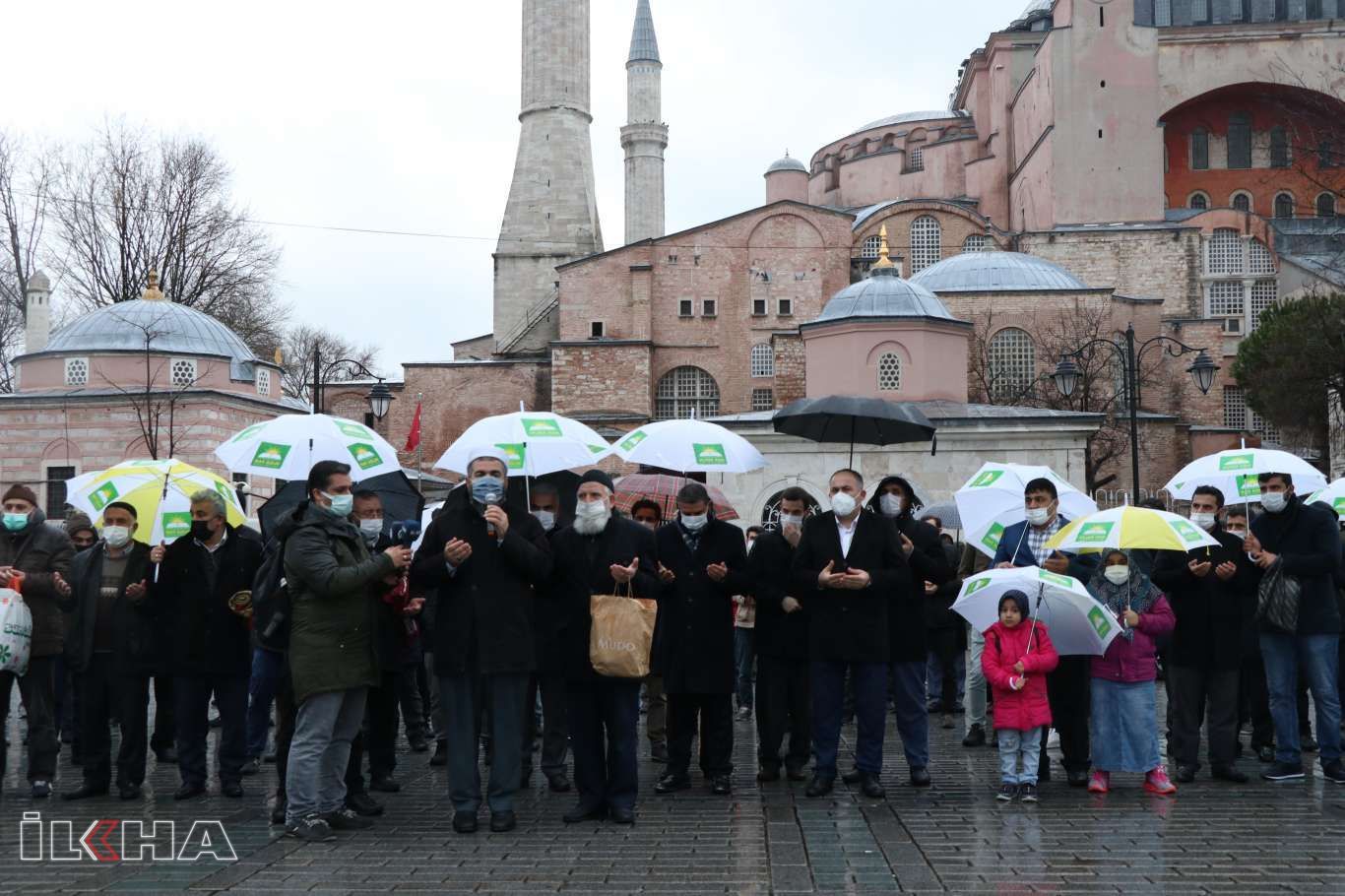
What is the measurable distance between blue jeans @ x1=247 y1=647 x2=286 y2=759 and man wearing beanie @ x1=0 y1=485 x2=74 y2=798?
1.14 metres

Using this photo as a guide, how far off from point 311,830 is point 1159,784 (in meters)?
4.67

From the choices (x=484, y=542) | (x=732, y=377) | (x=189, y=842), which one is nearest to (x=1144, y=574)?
(x=484, y=542)

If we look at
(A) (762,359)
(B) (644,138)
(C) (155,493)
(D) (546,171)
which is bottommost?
(C) (155,493)

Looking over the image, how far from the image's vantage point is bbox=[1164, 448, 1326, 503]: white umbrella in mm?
10570

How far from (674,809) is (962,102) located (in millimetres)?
66589

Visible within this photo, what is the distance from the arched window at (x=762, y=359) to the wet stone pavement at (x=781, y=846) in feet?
137

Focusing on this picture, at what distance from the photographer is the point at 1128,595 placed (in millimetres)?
8734

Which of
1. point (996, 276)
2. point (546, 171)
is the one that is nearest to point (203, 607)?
point (996, 276)

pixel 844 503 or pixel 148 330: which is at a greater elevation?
pixel 148 330

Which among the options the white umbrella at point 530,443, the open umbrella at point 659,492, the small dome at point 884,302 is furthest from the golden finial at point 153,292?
the white umbrella at point 530,443

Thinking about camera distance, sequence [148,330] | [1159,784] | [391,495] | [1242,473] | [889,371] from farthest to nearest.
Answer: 1. [148,330]
2. [889,371]
3. [391,495]
4. [1242,473]
5. [1159,784]

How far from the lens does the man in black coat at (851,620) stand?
8.45 m

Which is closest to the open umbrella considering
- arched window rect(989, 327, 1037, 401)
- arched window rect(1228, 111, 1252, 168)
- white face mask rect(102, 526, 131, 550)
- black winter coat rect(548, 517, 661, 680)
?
black winter coat rect(548, 517, 661, 680)

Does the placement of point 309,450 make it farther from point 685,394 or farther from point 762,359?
point 762,359
